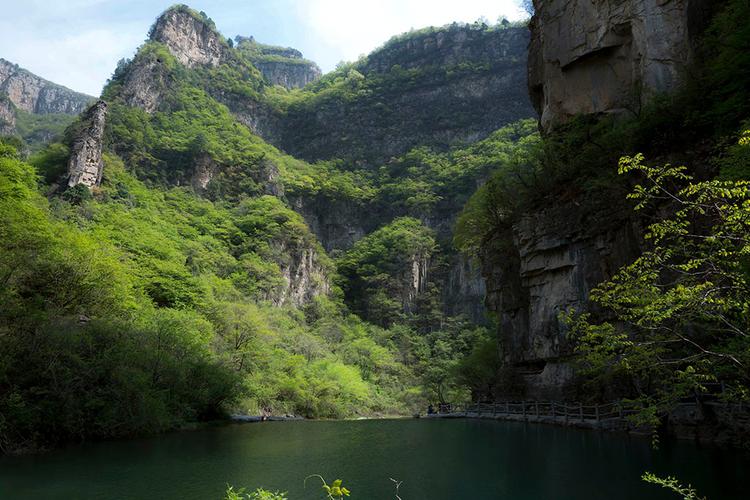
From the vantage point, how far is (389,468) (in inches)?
586

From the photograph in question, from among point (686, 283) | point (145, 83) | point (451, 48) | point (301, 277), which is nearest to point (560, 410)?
point (686, 283)

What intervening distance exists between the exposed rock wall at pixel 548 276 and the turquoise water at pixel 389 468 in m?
6.86

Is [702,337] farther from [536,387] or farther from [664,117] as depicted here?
[536,387]

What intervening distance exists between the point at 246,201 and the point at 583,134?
49.7 m

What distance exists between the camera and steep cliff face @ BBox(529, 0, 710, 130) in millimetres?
24547

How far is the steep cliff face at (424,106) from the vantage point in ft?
308

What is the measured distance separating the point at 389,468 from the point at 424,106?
89.3 m

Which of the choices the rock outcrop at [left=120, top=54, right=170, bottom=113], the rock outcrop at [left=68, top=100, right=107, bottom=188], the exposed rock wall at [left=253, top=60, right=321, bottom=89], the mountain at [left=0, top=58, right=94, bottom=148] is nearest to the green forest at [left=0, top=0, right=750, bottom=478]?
the rock outcrop at [left=120, top=54, right=170, bottom=113]

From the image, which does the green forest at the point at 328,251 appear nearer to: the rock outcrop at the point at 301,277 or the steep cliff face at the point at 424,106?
the rock outcrop at the point at 301,277

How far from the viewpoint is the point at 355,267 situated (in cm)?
7525

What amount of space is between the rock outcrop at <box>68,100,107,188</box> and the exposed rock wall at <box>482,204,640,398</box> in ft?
129

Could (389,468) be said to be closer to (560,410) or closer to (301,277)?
(560,410)

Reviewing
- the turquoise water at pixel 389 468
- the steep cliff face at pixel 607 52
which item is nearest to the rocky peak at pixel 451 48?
the steep cliff face at pixel 607 52

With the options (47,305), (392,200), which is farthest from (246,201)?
(47,305)
